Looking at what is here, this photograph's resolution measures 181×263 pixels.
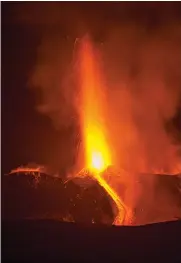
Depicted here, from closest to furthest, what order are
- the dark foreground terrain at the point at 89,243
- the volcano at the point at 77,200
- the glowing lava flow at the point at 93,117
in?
1. the dark foreground terrain at the point at 89,243
2. the volcano at the point at 77,200
3. the glowing lava flow at the point at 93,117

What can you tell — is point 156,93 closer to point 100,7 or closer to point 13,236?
point 100,7

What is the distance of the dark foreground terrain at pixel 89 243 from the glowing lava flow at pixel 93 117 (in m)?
1.23

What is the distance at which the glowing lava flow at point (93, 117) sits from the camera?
16.4ft

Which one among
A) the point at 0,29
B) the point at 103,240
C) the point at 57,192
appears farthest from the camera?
the point at 57,192

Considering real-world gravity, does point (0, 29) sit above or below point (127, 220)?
above

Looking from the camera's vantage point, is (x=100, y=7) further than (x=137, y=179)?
No

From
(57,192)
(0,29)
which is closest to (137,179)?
(57,192)

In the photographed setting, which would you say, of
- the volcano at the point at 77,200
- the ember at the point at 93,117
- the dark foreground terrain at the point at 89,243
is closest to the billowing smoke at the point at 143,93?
the ember at the point at 93,117

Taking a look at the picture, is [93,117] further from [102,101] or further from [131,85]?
[131,85]

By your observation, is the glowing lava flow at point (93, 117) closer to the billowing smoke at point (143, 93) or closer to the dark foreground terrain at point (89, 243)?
the billowing smoke at point (143, 93)

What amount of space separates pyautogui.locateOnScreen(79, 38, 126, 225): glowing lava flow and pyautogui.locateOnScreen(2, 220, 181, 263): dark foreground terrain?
48.5 inches

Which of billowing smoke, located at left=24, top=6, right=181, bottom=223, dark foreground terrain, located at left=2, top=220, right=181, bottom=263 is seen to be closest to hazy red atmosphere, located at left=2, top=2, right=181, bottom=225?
billowing smoke, located at left=24, top=6, right=181, bottom=223

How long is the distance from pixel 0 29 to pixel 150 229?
258 cm

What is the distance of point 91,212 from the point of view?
480 centimetres
